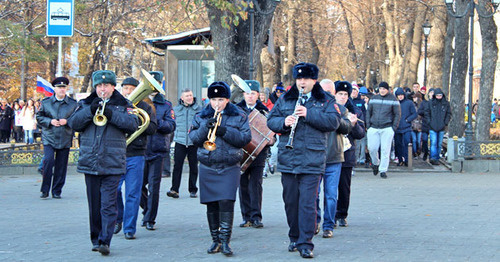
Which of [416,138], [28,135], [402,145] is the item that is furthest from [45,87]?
[416,138]

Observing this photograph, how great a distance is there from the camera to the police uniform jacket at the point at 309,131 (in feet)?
26.4

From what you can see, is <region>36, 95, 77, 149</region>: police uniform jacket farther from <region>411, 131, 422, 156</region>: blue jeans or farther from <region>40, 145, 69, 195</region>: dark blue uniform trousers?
<region>411, 131, 422, 156</region>: blue jeans

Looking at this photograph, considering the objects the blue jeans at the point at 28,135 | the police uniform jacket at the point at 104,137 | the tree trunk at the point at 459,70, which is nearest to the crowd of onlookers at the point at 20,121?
the blue jeans at the point at 28,135

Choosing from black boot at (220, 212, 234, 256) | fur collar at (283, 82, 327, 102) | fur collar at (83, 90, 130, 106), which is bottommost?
black boot at (220, 212, 234, 256)

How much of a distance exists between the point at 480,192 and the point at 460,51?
8422 millimetres

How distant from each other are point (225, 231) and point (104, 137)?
154 centimetres

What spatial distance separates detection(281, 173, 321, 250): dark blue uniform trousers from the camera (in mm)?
7996

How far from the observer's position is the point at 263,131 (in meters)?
10.0

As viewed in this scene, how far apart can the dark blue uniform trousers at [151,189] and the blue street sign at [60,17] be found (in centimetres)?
428

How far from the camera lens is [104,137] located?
26.7ft

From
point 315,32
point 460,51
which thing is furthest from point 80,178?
point 315,32

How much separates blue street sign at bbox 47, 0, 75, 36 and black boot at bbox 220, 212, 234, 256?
6.47m

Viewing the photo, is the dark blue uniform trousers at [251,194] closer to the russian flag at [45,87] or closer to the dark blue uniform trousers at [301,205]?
the dark blue uniform trousers at [301,205]

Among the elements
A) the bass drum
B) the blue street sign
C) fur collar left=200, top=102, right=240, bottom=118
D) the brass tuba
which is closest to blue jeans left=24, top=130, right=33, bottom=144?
the blue street sign
